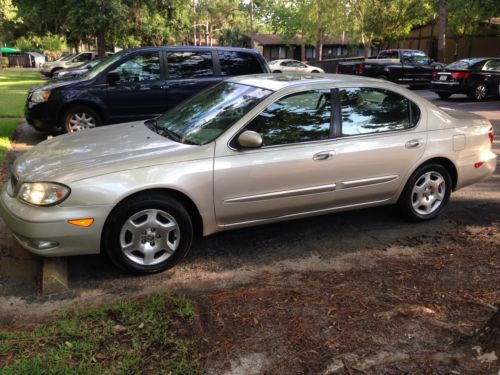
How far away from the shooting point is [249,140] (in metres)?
4.06

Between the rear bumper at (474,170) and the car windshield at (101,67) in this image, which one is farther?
the car windshield at (101,67)

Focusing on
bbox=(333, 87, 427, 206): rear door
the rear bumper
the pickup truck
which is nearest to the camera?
bbox=(333, 87, 427, 206): rear door

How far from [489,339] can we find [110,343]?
86.7 inches

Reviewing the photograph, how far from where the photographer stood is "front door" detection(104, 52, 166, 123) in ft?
28.1

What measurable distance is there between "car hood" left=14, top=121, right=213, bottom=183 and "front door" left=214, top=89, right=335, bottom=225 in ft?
1.03

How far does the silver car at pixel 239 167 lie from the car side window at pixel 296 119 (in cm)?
1

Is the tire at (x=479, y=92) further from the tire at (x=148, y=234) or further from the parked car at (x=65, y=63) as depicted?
the parked car at (x=65, y=63)

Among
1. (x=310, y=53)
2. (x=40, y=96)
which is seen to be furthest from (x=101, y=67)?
(x=310, y=53)

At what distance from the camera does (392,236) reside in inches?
195

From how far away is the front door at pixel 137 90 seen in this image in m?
8.58

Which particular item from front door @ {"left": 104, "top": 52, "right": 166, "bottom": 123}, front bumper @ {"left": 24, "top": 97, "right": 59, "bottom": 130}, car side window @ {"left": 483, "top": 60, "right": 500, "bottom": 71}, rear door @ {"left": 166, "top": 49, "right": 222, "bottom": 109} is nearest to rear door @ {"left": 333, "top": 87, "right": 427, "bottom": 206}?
rear door @ {"left": 166, "top": 49, "right": 222, "bottom": 109}

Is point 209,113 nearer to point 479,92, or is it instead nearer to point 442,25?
point 479,92

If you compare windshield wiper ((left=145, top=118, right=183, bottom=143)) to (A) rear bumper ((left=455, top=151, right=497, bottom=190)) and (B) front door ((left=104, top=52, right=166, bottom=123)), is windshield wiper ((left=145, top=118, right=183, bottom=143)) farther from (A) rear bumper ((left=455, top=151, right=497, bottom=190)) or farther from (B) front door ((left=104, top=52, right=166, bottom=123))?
Answer: (B) front door ((left=104, top=52, right=166, bottom=123))

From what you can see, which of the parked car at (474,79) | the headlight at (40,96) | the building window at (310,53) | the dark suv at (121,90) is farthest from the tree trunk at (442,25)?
the building window at (310,53)
